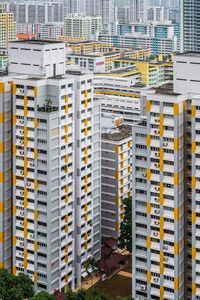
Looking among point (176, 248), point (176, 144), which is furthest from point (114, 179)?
point (176, 144)

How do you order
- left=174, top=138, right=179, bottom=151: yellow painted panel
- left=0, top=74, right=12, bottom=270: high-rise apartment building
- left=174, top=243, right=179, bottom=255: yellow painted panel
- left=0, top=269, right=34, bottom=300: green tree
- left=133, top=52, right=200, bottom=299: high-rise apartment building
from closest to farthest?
left=174, top=138, right=179, bottom=151: yellow painted panel, left=133, top=52, right=200, bottom=299: high-rise apartment building, left=174, top=243, right=179, bottom=255: yellow painted panel, left=0, top=269, right=34, bottom=300: green tree, left=0, top=74, right=12, bottom=270: high-rise apartment building

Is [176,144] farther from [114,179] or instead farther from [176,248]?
[114,179]

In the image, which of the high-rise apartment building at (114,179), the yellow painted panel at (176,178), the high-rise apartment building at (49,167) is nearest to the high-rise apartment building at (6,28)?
the high-rise apartment building at (114,179)

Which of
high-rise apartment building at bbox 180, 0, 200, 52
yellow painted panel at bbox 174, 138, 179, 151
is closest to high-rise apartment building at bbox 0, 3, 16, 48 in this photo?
high-rise apartment building at bbox 180, 0, 200, 52

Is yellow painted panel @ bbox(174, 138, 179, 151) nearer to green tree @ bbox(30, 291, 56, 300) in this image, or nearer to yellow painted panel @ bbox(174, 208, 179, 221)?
yellow painted panel @ bbox(174, 208, 179, 221)

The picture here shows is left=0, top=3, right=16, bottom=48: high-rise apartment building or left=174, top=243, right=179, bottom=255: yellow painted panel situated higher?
left=0, top=3, right=16, bottom=48: high-rise apartment building

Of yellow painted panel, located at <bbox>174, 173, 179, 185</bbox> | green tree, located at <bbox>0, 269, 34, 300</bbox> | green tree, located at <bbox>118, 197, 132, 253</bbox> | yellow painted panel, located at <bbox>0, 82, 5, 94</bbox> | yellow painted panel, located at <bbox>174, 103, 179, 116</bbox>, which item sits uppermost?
yellow painted panel, located at <bbox>0, 82, 5, 94</bbox>

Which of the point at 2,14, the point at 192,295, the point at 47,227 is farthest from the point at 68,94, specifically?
the point at 2,14

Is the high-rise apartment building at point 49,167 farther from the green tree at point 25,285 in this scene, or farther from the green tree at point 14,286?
Answer: the green tree at point 14,286
